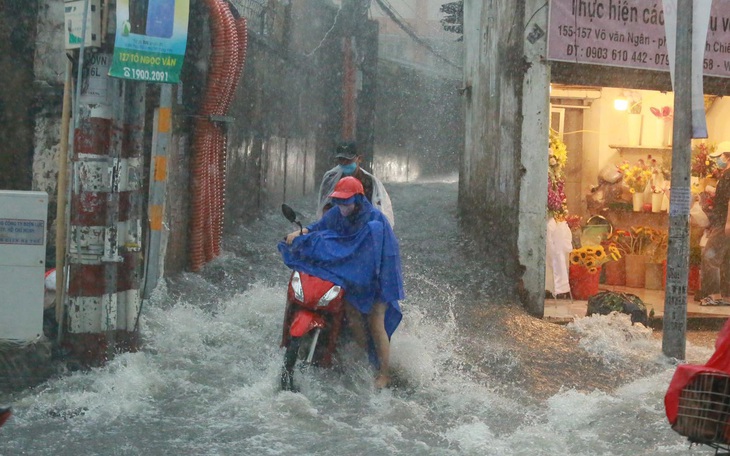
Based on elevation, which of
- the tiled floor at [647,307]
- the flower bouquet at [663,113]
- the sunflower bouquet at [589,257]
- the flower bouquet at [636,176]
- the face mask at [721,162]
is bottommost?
the tiled floor at [647,307]

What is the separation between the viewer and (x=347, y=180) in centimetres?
682

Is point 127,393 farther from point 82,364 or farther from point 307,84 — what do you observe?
point 307,84

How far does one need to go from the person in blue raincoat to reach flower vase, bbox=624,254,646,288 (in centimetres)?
744

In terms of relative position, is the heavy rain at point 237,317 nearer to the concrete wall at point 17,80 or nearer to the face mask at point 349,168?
the concrete wall at point 17,80

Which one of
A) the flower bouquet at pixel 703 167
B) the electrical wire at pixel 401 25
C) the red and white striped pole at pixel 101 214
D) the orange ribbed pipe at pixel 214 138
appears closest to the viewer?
the red and white striped pole at pixel 101 214

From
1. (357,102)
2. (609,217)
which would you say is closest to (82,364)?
(609,217)

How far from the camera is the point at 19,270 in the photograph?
6.69 meters

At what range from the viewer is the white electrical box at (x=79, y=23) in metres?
6.65

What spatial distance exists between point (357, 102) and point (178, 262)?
13.3 metres

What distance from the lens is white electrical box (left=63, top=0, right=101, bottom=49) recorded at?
21.8ft

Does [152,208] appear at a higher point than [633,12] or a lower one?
lower

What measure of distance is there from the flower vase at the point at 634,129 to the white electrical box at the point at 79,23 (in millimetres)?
9574

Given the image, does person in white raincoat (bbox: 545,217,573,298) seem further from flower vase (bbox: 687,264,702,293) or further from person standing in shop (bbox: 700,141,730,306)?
flower vase (bbox: 687,264,702,293)

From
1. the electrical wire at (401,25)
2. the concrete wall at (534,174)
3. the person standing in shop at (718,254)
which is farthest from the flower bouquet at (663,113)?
the electrical wire at (401,25)
